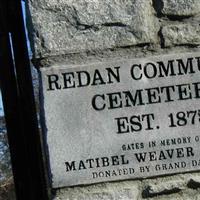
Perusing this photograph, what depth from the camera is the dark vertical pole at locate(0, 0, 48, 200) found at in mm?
2670

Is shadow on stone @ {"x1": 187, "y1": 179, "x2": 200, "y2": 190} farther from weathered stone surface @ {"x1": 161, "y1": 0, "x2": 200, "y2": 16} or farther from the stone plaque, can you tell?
weathered stone surface @ {"x1": 161, "y1": 0, "x2": 200, "y2": 16}

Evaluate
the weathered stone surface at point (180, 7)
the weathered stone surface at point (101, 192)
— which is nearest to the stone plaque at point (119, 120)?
the weathered stone surface at point (101, 192)

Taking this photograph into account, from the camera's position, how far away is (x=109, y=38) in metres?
2.50

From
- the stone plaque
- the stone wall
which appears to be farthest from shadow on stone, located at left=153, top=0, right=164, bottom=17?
the stone plaque

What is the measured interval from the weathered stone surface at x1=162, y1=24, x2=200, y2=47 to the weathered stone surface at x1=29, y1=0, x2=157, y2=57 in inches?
3.7

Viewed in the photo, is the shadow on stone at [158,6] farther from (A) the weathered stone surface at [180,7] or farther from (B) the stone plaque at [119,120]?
(B) the stone plaque at [119,120]

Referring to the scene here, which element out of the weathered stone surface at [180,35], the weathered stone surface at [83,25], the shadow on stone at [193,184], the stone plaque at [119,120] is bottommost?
the shadow on stone at [193,184]

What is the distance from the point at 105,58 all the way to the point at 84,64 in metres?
0.08

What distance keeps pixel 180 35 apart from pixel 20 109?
64 cm

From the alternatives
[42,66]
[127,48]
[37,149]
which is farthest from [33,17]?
[37,149]

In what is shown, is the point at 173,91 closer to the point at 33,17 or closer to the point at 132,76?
the point at 132,76

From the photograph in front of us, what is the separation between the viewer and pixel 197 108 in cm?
252

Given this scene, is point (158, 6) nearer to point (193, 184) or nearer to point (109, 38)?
point (109, 38)

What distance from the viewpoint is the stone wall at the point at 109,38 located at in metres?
2.48
